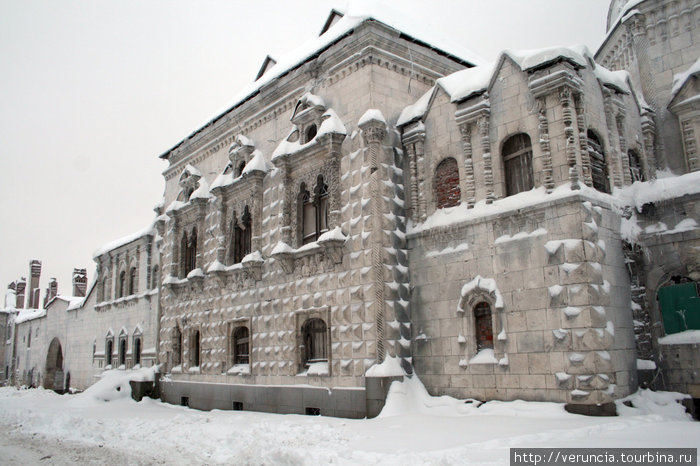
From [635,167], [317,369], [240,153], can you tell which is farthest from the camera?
[240,153]

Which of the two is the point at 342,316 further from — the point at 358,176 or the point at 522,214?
the point at 522,214

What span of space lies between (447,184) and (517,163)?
203 cm

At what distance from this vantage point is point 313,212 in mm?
18344

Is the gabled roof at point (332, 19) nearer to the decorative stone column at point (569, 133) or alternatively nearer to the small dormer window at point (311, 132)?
the small dormer window at point (311, 132)

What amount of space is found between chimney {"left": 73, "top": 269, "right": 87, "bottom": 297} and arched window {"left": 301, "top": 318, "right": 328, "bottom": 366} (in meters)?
36.0

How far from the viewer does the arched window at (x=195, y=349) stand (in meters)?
23.4

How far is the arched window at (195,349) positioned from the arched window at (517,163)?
1449 centimetres

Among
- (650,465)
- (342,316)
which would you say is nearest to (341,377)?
(342,316)

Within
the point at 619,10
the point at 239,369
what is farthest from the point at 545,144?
the point at 239,369

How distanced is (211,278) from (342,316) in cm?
811

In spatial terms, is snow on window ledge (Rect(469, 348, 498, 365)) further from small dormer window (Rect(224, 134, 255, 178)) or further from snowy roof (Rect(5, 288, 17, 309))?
snowy roof (Rect(5, 288, 17, 309))

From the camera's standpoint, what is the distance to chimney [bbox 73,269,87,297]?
47406mm

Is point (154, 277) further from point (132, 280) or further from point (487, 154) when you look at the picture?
point (487, 154)

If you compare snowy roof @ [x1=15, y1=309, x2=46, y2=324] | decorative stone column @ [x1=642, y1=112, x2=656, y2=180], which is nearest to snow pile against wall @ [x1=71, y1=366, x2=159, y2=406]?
decorative stone column @ [x1=642, y1=112, x2=656, y2=180]
